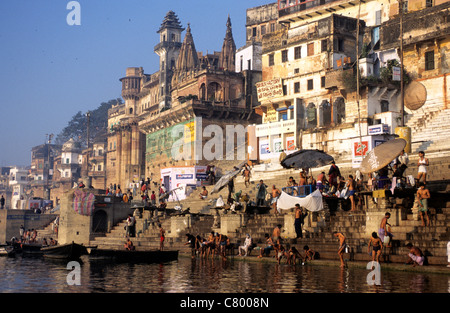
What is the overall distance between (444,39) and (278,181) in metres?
12.8

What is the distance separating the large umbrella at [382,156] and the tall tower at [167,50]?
167 feet

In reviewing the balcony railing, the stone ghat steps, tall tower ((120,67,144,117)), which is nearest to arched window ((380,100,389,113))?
the balcony railing

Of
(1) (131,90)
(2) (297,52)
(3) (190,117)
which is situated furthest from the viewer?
(1) (131,90)

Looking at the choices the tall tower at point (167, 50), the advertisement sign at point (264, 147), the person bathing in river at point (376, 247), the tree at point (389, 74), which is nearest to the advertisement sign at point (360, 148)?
the tree at point (389, 74)

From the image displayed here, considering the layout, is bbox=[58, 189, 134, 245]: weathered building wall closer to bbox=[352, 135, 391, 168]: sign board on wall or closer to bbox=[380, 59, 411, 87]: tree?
bbox=[352, 135, 391, 168]: sign board on wall

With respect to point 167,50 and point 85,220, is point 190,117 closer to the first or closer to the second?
point 85,220

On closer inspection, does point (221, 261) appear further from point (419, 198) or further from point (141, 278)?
point (419, 198)

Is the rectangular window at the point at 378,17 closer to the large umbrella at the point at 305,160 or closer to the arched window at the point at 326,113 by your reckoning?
the arched window at the point at 326,113

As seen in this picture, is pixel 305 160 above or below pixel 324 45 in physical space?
below

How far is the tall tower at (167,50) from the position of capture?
69.7m

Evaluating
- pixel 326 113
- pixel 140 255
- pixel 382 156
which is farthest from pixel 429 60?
pixel 140 255

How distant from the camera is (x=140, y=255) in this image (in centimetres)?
2192

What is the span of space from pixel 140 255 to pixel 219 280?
25.6 feet

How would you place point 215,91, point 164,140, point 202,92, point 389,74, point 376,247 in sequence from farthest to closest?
point 164,140, point 202,92, point 215,91, point 389,74, point 376,247
